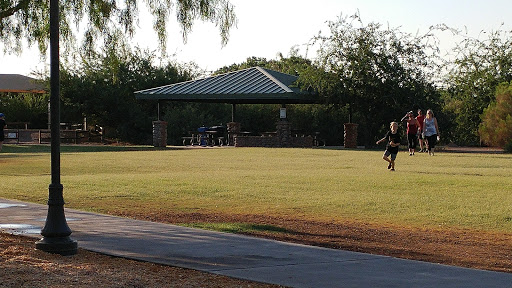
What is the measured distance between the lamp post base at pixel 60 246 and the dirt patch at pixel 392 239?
3093mm

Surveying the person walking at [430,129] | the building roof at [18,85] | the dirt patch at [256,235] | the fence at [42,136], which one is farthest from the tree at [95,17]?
the building roof at [18,85]

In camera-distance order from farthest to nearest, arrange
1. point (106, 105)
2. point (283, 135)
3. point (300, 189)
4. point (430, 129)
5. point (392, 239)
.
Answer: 1. point (106, 105)
2. point (283, 135)
3. point (430, 129)
4. point (300, 189)
5. point (392, 239)

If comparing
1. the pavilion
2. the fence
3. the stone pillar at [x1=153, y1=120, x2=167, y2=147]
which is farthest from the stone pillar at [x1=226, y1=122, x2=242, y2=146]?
the fence

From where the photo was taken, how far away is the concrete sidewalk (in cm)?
878

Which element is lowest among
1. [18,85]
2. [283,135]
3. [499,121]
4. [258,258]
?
[258,258]

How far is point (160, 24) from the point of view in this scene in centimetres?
1471

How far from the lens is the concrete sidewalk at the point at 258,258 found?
878 centimetres

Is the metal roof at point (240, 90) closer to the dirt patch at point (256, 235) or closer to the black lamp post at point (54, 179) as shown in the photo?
the dirt patch at point (256, 235)

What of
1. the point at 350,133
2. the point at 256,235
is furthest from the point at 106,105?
the point at 256,235

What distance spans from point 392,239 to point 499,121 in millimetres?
33168

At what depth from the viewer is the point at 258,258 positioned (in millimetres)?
10195

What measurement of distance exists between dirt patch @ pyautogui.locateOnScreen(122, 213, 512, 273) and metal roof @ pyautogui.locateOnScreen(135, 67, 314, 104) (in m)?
31.7

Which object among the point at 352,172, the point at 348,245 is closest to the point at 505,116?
the point at 352,172

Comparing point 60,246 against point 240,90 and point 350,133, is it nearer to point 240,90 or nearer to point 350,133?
point 240,90
